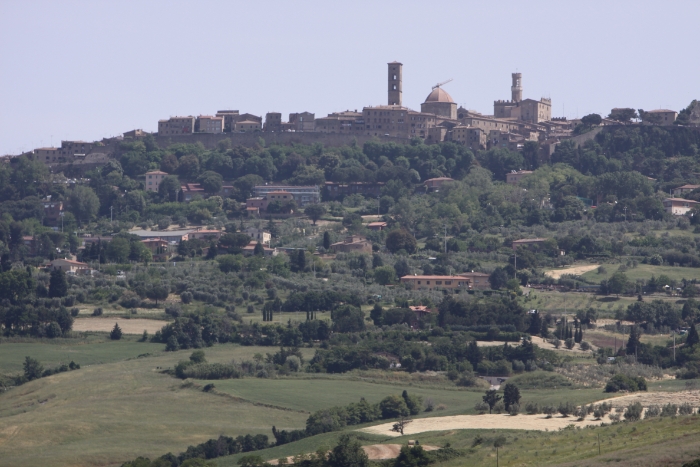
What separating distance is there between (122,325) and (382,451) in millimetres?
24987

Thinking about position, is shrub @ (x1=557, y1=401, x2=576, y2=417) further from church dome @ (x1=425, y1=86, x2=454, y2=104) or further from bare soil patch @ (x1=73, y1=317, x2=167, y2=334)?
church dome @ (x1=425, y1=86, x2=454, y2=104)

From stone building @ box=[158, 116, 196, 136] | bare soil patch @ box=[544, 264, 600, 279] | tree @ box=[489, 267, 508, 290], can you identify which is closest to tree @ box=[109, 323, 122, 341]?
tree @ box=[489, 267, 508, 290]

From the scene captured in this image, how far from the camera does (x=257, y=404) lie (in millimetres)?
49625

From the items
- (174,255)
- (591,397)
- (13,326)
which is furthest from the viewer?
(174,255)

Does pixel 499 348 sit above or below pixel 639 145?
below

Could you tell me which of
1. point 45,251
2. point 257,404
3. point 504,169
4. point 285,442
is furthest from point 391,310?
point 504,169

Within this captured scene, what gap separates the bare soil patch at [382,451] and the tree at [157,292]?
27580 mm

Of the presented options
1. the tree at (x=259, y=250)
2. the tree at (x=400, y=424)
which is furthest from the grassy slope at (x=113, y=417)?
the tree at (x=259, y=250)

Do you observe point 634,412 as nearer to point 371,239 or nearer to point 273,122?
point 371,239

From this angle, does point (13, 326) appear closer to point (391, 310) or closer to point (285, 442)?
point (391, 310)

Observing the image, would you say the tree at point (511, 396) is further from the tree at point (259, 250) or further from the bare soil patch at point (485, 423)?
the tree at point (259, 250)

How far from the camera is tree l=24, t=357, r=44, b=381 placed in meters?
54.8

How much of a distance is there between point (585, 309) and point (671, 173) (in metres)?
30.9

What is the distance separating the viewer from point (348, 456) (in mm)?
39125
